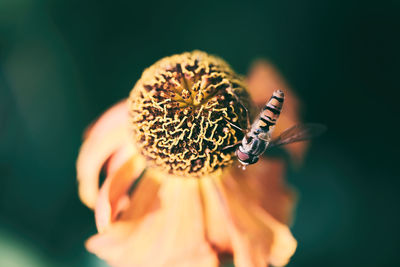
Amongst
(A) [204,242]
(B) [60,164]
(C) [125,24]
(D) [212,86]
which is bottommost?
(A) [204,242]

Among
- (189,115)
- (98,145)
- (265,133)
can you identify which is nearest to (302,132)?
(265,133)

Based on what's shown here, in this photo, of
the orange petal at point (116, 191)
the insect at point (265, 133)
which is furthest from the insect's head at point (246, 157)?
the orange petal at point (116, 191)

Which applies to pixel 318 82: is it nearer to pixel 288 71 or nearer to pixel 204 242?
pixel 288 71

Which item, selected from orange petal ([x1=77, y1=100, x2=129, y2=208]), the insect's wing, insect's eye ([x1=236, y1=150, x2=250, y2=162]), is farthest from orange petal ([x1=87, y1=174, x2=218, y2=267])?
the insect's wing

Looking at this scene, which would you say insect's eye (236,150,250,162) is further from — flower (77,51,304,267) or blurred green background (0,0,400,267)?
blurred green background (0,0,400,267)

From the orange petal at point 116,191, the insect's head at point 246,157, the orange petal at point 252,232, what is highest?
the insect's head at point 246,157

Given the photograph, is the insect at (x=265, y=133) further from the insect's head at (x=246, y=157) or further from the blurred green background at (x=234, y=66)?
the blurred green background at (x=234, y=66)

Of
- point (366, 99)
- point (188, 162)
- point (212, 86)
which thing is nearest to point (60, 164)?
point (188, 162)
